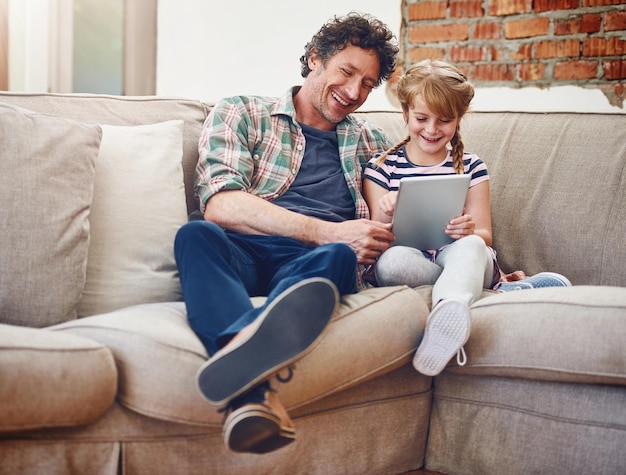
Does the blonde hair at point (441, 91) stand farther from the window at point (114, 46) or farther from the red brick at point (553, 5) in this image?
the window at point (114, 46)

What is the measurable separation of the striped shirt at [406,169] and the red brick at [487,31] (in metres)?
1.51

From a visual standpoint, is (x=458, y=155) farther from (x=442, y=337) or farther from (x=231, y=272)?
(x=231, y=272)


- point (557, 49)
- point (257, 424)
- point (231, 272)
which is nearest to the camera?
point (257, 424)

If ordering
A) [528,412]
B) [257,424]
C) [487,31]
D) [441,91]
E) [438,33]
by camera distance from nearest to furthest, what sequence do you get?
[257,424] → [528,412] → [441,91] → [487,31] → [438,33]

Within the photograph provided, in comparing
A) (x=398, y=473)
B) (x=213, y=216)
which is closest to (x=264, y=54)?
(x=213, y=216)

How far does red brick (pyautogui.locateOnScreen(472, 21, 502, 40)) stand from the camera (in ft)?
11.2

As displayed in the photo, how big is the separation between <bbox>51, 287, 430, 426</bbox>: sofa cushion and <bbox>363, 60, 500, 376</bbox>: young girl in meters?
0.07

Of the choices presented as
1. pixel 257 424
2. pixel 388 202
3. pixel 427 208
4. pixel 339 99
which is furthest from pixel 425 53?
pixel 257 424

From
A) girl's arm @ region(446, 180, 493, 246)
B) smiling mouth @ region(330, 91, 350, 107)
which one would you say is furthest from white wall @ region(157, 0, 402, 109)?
girl's arm @ region(446, 180, 493, 246)

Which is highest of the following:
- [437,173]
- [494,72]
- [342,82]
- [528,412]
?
[494,72]

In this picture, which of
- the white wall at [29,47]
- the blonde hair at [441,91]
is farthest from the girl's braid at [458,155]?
the white wall at [29,47]

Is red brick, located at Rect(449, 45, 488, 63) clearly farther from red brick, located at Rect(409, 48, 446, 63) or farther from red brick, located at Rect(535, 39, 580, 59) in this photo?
red brick, located at Rect(535, 39, 580, 59)

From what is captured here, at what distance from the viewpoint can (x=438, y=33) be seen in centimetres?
352

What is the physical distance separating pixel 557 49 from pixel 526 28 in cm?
17
